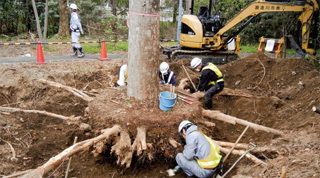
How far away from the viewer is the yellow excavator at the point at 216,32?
310 inches

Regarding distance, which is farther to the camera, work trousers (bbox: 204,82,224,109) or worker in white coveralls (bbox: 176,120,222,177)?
work trousers (bbox: 204,82,224,109)

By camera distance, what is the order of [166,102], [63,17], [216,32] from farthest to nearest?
1. [63,17]
2. [216,32]
3. [166,102]

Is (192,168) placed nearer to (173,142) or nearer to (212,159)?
(212,159)

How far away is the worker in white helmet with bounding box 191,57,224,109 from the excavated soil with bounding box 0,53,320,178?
0.40m

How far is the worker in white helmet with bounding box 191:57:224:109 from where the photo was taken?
5848mm

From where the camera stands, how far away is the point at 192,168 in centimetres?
387

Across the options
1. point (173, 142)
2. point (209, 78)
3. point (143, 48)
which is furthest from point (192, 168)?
point (209, 78)

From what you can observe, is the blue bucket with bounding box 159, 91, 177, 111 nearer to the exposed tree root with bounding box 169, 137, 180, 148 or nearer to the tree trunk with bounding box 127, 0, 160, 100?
the tree trunk with bounding box 127, 0, 160, 100

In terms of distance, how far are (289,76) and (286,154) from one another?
445 centimetres

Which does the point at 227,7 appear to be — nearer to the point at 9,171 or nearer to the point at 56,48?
the point at 56,48

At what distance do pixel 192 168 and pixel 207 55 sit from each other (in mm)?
6518

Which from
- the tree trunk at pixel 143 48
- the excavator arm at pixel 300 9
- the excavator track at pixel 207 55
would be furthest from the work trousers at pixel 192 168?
the excavator arm at pixel 300 9

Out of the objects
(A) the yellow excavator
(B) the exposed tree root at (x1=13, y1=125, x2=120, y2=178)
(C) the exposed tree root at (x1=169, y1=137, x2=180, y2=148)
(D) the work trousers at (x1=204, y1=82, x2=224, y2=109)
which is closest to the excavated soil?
(C) the exposed tree root at (x1=169, y1=137, x2=180, y2=148)

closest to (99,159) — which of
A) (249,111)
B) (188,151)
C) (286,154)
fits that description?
(188,151)
